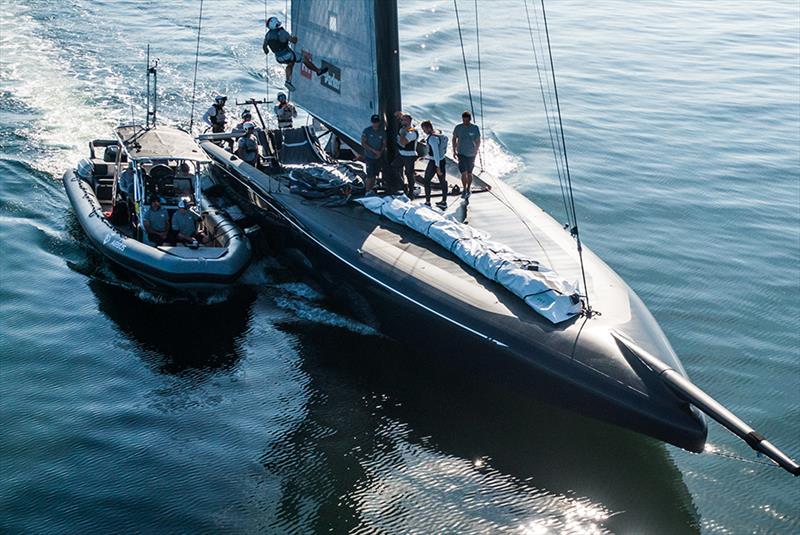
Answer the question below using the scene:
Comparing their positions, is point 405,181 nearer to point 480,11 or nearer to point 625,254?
point 625,254

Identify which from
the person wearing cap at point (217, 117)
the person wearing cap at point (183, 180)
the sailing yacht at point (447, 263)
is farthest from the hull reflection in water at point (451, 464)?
the person wearing cap at point (217, 117)

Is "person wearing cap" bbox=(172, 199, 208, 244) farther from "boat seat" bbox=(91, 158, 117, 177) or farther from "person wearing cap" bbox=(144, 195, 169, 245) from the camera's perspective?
"boat seat" bbox=(91, 158, 117, 177)

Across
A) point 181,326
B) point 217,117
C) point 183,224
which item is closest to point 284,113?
point 217,117

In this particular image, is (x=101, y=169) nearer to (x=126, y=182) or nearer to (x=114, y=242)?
(x=126, y=182)

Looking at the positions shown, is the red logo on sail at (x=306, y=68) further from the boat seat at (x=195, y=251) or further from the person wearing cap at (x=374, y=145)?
the boat seat at (x=195, y=251)

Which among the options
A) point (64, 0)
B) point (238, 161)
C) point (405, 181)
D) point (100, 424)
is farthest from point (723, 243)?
point (64, 0)

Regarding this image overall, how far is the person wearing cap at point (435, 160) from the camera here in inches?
649

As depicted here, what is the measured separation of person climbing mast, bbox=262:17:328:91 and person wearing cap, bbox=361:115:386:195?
2675mm

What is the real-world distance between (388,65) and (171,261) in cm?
524

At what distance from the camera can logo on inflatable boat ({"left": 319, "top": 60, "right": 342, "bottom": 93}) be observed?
59.9 ft

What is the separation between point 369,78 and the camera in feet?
56.6

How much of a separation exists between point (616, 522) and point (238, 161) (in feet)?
36.2

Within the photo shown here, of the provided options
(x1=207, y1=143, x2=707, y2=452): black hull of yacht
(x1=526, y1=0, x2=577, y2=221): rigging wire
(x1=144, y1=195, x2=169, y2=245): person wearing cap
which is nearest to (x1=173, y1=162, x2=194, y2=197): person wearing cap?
(x1=144, y1=195, x2=169, y2=245): person wearing cap

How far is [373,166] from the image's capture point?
16.9m
